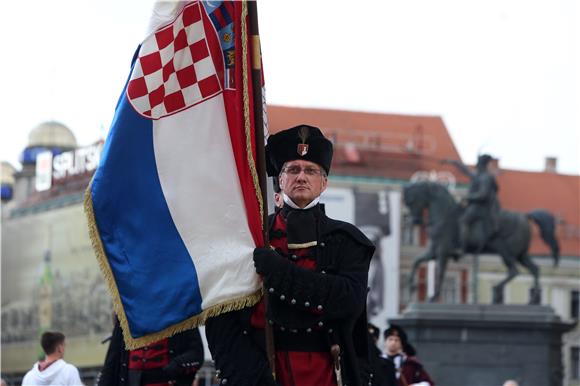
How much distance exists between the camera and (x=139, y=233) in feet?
25.7

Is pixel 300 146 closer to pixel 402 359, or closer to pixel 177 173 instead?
pixel 177 173

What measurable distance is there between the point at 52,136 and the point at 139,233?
281 ft

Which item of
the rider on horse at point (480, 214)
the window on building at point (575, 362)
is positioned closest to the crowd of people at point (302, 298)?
the rider on horse at point (480, 214)

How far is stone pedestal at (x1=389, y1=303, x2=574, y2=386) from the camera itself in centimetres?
3441

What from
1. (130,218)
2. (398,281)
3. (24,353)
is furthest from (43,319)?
(130,218)

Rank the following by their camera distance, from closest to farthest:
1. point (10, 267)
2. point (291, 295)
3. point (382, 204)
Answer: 1. point (291, 295)
2. point (382, 204)
3. point (10, 267)

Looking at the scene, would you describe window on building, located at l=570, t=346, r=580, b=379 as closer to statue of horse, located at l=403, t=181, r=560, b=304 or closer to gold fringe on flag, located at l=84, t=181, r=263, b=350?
statue of horse, located at l=403, t=181, r=560, b=304

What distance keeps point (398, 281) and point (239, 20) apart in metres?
71.4

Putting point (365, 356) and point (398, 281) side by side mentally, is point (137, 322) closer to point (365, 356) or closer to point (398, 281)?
point (365, 356)

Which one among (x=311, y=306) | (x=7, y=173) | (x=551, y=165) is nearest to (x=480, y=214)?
(x=311, y=306)

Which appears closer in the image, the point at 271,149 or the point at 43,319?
the point at 271,149

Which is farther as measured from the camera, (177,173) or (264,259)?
(177,173)

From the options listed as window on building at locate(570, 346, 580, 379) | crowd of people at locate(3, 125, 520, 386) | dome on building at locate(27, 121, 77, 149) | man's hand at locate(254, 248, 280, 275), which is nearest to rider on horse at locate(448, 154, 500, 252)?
crowd of people at locate(3, 125, 520, 386)

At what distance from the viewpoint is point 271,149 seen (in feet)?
25.7
